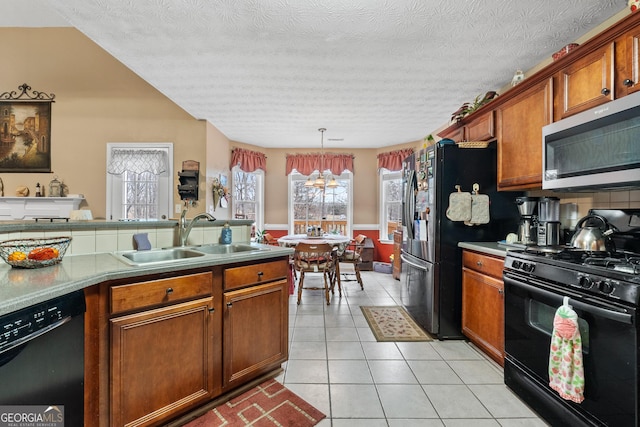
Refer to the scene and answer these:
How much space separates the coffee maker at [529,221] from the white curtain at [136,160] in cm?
424

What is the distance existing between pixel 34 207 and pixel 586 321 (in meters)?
5.75

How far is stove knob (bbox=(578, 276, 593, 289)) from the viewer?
4.13 ft

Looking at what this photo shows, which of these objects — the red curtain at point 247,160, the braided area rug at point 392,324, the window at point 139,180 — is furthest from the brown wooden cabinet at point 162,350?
the red curtain at point 247,160

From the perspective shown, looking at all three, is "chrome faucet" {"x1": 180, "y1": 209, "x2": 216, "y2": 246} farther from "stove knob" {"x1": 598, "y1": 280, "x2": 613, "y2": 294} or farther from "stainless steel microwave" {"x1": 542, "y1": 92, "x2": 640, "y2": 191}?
"stainless steel microwave" {"x1": 542, "y1": 92, "x2": 640, "y2": 191}

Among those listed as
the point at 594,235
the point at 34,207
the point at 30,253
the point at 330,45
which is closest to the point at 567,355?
the point at 594,235

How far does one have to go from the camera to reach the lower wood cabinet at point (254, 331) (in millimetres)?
1619

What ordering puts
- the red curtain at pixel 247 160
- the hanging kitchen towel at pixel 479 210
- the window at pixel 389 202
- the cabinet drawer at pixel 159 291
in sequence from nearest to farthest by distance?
the cabinet drawer at pixel 159 291
the hanging kitchen towel at pixel 479 210
the red curtain at pixel 247 160
the window at pixel 389 202

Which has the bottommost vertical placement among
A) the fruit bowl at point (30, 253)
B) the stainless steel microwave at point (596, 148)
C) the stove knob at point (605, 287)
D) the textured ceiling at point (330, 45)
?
the stove knob at point (605, 287)

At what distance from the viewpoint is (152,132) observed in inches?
155

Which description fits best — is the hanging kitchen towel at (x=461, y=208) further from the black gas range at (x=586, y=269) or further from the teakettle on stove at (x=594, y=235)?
the teakettle on stove at (x=594, y=235)

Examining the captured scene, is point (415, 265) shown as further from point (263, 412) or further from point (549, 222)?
point (263, 412)

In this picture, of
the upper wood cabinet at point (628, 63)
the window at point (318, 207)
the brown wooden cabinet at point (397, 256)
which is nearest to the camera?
the upper wood cabinet at point (628, 63)

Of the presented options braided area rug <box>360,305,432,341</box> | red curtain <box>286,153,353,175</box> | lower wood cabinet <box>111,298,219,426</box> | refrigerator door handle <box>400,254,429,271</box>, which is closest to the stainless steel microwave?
refrigerator door handle <box>400,254,429,271</box>

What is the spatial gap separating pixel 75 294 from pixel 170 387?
67cm
